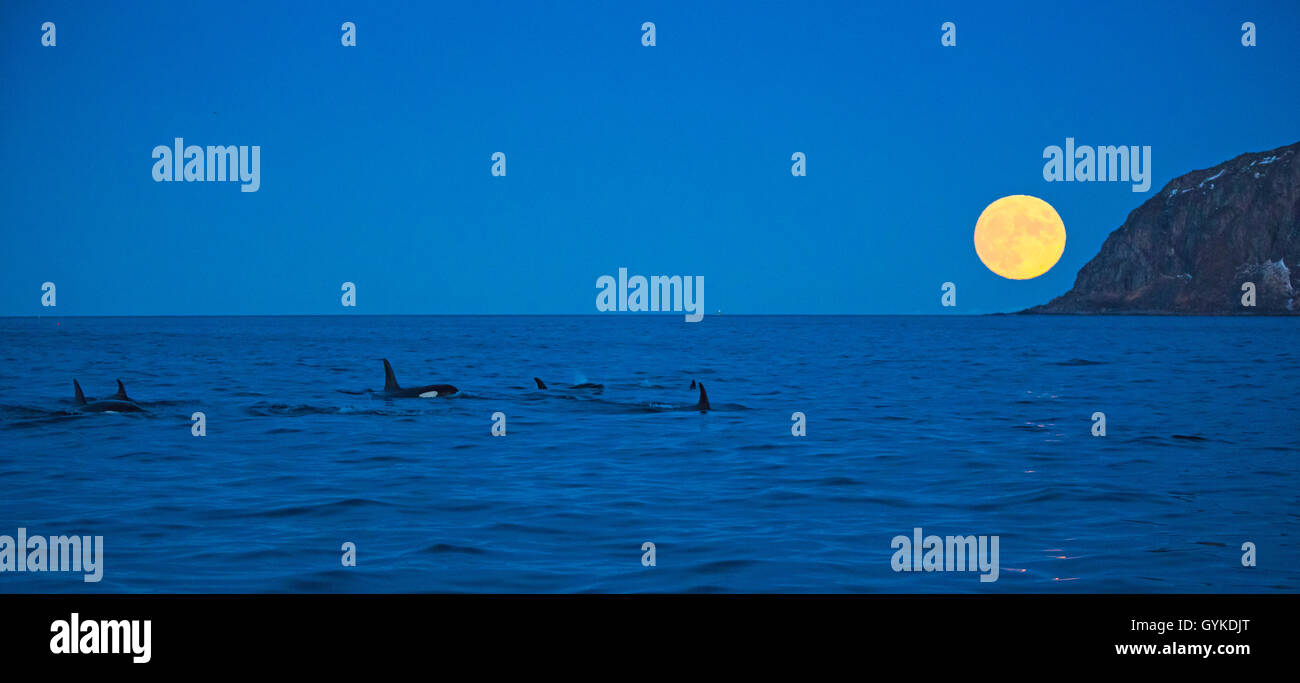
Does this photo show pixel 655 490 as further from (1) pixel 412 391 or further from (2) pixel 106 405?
(1) pixel 412 391

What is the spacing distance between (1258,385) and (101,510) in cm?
3751

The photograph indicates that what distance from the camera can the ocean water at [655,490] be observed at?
33.4 ft

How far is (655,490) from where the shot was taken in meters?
15.5

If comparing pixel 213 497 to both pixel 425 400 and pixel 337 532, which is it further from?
pixel 425 400

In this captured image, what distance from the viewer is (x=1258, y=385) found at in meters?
37.3

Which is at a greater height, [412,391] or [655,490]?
[412,391]

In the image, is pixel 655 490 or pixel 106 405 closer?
pixel 655 490
